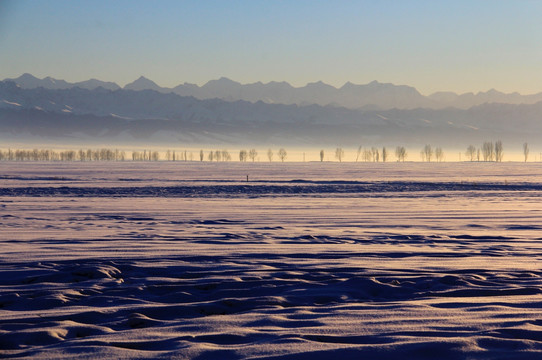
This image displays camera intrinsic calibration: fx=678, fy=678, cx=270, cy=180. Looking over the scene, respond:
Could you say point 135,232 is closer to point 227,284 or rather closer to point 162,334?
point 227,284

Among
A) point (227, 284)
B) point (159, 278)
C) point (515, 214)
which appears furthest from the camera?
point (515, 214)

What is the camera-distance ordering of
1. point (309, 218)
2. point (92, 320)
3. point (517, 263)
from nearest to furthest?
point (92, 320), point (517, 263), point (309, 218)

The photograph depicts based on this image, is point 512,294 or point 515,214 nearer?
point 512,294

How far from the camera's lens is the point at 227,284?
7.19 meters

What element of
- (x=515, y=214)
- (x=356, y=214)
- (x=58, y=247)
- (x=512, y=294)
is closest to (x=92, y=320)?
(x=512, y=294)

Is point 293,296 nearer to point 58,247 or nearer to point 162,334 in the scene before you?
point 162,334

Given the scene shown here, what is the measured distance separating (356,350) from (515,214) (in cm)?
1520

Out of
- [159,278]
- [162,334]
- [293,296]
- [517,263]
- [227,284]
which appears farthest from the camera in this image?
[517,263]

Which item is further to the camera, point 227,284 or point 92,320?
point 227,284

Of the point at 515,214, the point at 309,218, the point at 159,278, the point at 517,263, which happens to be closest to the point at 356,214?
the point at 309,218

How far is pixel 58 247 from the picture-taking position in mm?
10453

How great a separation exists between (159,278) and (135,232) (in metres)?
5.65

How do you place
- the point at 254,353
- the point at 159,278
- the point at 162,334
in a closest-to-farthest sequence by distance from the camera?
1. the point at 254,353
2. the point at 162,334
3. the point at 159,278

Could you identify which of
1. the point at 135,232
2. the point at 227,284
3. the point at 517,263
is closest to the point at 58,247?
the point at 135,232
